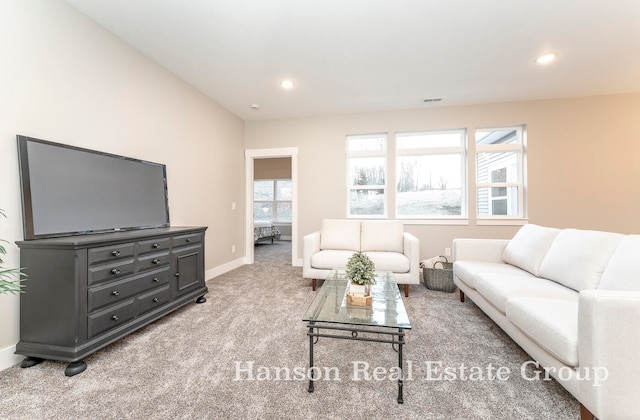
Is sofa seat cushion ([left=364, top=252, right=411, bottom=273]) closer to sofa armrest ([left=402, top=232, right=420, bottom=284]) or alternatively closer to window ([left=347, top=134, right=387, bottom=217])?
sofa armrest ([left=402, top=232, right=420, bottom=284])

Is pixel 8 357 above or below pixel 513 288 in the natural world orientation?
below

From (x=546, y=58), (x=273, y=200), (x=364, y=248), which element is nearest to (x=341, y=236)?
(x=364, y=248)

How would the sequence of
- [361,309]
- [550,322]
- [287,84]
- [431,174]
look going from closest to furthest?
[550,322]
[361,309]
[287,84]
[431,174]

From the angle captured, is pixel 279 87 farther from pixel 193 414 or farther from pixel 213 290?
pixel 193 414

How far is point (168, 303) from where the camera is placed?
2283 mm

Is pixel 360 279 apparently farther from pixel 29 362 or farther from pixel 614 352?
pixel 29 362

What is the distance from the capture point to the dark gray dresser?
5.13 ft

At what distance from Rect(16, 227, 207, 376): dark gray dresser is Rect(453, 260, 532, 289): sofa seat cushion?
2.84 metres

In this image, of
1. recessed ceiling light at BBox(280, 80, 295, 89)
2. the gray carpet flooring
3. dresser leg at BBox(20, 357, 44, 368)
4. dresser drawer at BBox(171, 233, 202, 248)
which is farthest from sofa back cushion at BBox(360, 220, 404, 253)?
dresser leg at BBox(20, 357, 44, 368)

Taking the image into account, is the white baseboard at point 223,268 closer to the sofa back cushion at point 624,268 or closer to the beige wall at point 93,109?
the beige wall at point 93,109

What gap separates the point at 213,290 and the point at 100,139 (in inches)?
77.6

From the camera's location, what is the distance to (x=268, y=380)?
148cm

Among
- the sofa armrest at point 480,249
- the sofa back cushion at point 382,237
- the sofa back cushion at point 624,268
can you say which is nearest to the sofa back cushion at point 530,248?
the sofa armrest at point 480,249

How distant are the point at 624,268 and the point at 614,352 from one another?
741 millimetres
